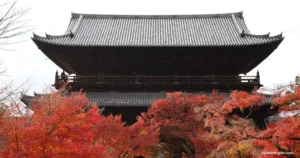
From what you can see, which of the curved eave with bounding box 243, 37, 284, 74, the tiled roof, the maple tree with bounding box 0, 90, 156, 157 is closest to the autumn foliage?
the maple tree with bounding box 0, 90, 156, 157

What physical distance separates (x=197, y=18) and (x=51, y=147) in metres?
20.1

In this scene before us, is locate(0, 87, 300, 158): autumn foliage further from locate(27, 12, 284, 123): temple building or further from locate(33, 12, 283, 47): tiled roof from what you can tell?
locate(33, 12, 283, 47): tiled roof

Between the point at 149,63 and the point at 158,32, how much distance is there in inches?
152

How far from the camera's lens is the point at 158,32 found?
2412cm

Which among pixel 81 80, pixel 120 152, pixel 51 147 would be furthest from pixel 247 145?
pixel 81 80

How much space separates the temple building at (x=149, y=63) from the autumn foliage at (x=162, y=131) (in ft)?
9.82

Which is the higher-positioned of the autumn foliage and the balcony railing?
the balcony railing

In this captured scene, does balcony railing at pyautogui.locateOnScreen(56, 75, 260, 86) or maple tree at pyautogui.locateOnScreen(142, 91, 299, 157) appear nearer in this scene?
maple tree at pyautogui.locateOnScreen(142, 91, 299, 157)

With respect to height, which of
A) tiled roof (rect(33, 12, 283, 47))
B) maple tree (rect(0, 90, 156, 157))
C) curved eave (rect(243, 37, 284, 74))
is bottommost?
maple tree (rect(0, 90, 156, 157))

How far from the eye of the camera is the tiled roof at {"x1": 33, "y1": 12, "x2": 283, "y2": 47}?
69.3 feet

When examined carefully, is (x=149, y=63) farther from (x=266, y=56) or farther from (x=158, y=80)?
(x=266, y=56)

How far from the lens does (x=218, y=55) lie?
2103cm

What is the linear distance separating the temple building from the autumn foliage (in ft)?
9.82

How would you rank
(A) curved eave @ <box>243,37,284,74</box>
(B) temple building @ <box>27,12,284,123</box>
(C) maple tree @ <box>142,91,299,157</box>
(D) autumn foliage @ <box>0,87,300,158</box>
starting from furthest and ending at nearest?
1. (B) temple building @ <box>27,12,284,123</box>
2. (A) curved eave @ <box>243,37,284,74</box>
3. (C) maple tree @ <box>142,91,299,157</box>
4. (D) autumn foliage @ <box>0,87,300,158</box>
